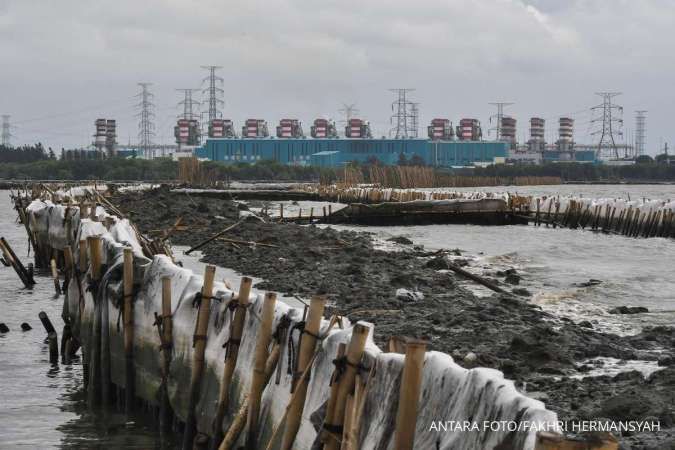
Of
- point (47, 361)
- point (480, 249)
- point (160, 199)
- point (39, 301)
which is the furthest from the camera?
point (160, 199)

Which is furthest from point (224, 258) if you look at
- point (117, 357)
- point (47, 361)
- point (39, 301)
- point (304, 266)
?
point (117, 357)

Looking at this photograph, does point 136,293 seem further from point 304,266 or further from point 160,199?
point 160,199

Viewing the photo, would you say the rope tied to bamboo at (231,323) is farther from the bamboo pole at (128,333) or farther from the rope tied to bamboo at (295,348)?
the bamboo pole at (128,333)

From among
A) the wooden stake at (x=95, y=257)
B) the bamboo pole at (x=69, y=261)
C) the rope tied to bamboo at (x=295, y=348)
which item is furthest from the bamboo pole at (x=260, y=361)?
the bamboo pole at (x=69, y=261)

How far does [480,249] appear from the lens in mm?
42906

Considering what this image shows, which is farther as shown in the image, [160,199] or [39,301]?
[160,199]

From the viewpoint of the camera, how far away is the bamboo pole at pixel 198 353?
11516mm

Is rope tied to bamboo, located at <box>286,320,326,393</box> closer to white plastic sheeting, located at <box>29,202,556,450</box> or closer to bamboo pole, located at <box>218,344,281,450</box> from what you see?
white plastic sheeting, located at <box>29,202,556,450</box>

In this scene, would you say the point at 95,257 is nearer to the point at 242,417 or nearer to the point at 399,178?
the point at 242,417

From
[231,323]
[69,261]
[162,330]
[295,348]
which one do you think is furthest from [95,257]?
[295,348]

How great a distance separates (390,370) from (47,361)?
10.8 meters

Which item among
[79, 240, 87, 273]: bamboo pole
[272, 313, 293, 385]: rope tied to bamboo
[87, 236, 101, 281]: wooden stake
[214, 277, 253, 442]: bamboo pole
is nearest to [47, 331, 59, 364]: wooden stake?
[79, 240, 87, 273]: bamboo pole

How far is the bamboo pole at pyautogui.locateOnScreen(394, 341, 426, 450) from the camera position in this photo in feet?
23.9

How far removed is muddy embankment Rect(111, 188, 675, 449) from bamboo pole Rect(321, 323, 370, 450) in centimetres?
323
